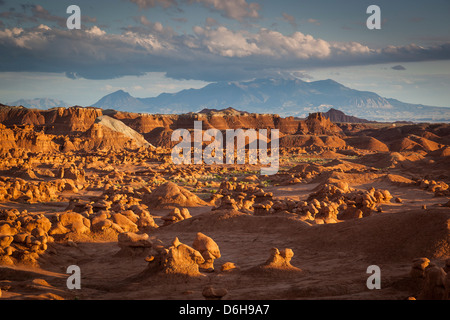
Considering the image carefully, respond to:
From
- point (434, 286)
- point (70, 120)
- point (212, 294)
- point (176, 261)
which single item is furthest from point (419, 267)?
point (70, 120)

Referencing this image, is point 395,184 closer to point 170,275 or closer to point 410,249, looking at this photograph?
point 410,249

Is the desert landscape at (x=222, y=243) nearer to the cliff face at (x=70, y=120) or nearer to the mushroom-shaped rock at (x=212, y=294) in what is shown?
the mushroom-shaped rock at (x=212, y=294)

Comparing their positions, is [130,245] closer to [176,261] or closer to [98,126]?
[176,261]

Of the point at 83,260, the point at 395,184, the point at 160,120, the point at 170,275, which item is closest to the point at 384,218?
the point at 170,275

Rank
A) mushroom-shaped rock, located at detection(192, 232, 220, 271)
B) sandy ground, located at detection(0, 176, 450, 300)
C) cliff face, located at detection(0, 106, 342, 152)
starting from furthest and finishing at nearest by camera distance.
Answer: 1. cliff face, located at detection(0, 106, 342, 152)
2. mushroom-shaped rock, located at detection(192, 232, 220, 271)
3. sandy ground, located at detection(0, 176, 450, 300)

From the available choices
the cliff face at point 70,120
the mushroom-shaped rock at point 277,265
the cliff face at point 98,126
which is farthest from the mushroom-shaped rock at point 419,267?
the cliff face at point 70,120

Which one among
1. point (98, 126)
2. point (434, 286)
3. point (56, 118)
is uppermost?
point (56, 118)

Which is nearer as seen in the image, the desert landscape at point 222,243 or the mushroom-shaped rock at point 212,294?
the mushroom-shaped rock at point 212,294

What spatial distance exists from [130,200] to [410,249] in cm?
1244

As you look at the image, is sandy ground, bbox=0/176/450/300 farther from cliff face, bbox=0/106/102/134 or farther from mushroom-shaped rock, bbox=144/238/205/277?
cliff face, bbox=0/106/102/134

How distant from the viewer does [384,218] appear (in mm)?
10305

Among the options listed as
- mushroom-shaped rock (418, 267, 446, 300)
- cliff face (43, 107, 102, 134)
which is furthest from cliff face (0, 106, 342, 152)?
mushroom-shaped rock (418, 267, 446, 300)

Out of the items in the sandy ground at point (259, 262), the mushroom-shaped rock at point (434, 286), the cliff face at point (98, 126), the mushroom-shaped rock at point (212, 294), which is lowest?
the sandy ground at point (259, 262)

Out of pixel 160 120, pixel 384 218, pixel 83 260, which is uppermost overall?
pixel 160 120
